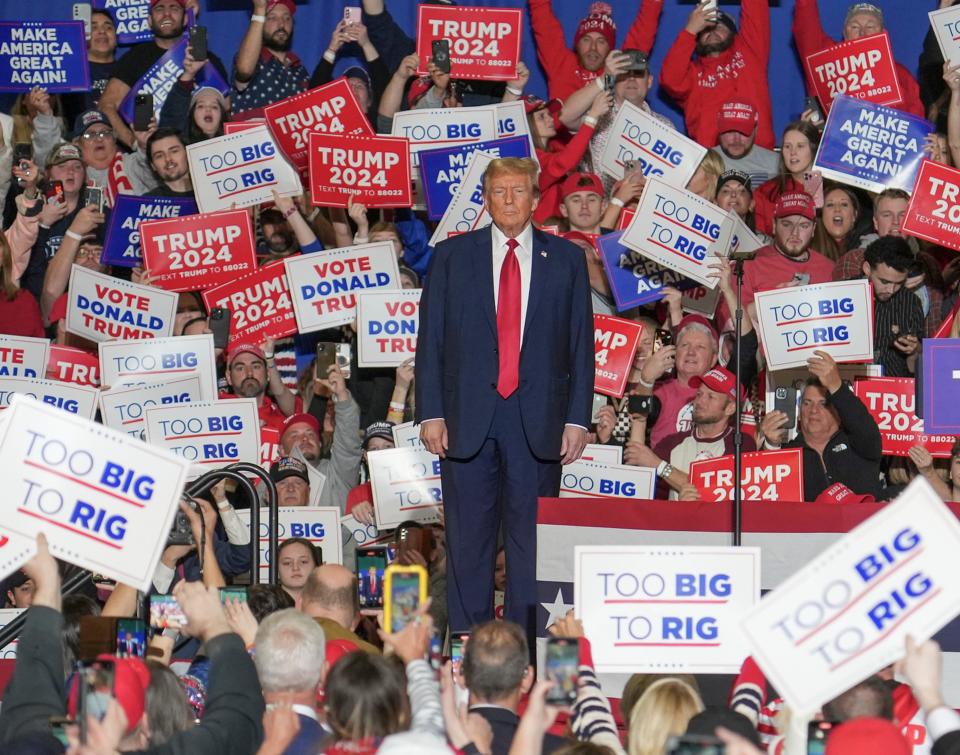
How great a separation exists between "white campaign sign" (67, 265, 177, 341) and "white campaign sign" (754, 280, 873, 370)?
118 inches

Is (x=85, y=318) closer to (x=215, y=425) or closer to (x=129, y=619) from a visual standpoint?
(x=215, y=425)

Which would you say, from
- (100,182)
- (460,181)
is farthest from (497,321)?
(100,182)

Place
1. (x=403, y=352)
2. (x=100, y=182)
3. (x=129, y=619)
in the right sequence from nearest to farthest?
(x=129, y=619) < (x=403, y=352) < (x=100, y=182)

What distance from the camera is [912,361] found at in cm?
841

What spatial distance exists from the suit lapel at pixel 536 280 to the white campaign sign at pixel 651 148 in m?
3.42

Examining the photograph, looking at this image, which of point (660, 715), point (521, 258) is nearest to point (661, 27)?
point (521, 258)

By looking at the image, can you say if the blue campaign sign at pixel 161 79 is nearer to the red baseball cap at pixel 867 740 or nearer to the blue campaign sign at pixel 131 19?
the blue campaign sign at pixel 131 19

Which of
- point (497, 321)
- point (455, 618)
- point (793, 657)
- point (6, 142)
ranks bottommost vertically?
point (455, 618)

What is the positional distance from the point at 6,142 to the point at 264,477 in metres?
5.22

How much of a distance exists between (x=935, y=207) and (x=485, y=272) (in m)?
3.41

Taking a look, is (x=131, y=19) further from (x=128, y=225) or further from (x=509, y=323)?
(x=509, y=323)

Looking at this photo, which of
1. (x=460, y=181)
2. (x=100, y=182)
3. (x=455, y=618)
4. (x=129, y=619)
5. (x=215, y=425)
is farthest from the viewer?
(x=100, y=182)

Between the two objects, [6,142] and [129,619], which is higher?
[6,142]

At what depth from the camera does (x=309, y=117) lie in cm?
980
